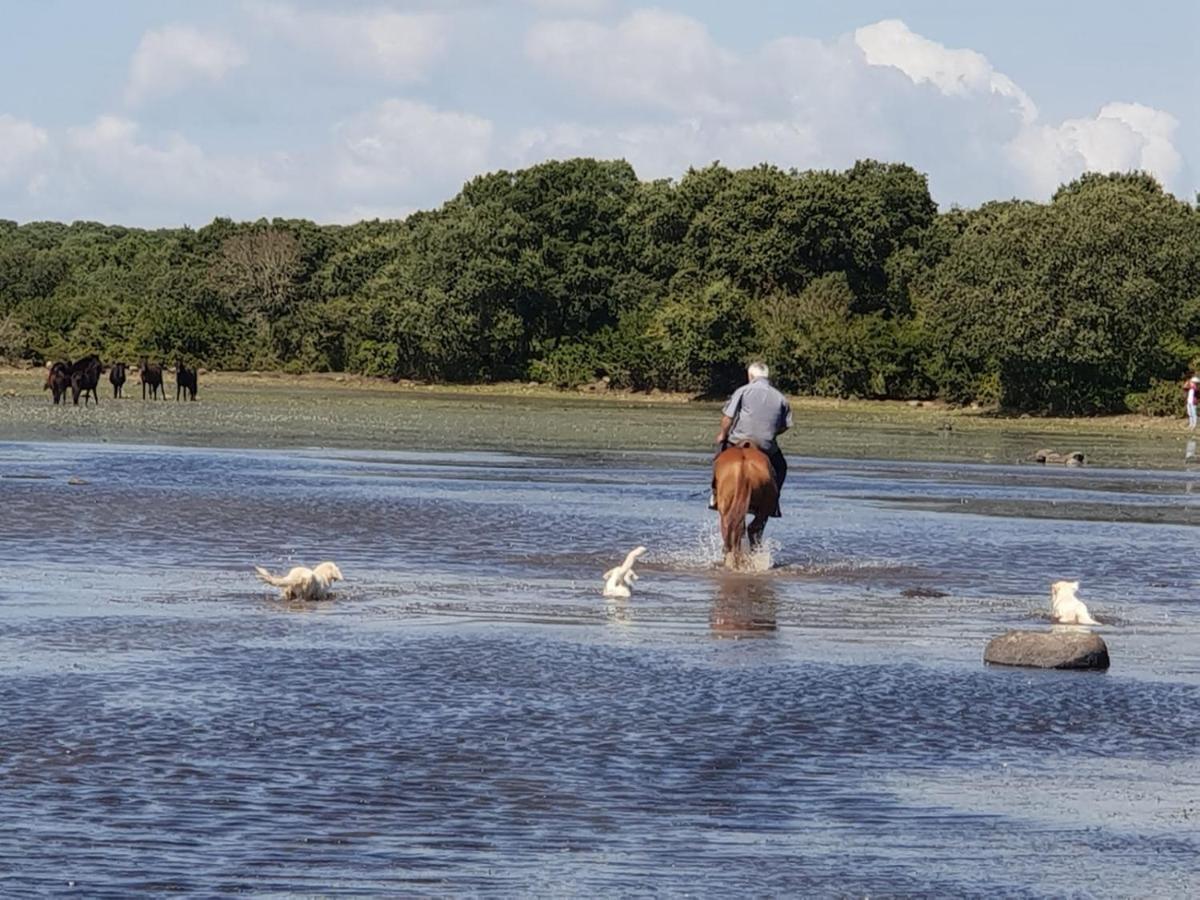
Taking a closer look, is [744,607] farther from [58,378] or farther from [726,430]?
[58,378]

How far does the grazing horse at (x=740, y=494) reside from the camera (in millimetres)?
21078

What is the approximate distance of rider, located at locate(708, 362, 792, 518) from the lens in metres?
21.3

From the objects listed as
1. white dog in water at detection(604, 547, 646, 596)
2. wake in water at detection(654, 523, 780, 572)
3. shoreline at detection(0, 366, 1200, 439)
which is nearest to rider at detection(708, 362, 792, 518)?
wake in water at detection(654, 523, 780, 572)

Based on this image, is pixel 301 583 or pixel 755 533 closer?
pixel 301 583

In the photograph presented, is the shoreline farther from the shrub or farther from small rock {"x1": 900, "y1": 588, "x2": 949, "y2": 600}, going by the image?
small rock {"x1": 900, "y1": 588, "x2": 949, "y2": 600}

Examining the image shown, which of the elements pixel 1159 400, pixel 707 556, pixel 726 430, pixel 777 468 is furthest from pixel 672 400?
pixel 726 430

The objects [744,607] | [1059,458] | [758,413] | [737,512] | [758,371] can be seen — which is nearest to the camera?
[744,607]

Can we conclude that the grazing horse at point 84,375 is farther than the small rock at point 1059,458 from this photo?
Yes

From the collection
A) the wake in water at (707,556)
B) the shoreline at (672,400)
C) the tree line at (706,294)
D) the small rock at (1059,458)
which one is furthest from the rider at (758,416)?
the tree line at (706,294)

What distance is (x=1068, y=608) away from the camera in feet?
55.9

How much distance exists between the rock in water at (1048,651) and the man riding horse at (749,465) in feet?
21.3

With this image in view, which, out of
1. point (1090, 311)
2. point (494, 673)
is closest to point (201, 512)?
point (494, 673)

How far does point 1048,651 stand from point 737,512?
6.78 m

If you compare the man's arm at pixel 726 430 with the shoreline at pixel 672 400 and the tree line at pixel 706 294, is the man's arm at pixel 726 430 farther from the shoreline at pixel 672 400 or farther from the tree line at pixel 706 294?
the tree line at pixel 706 294
